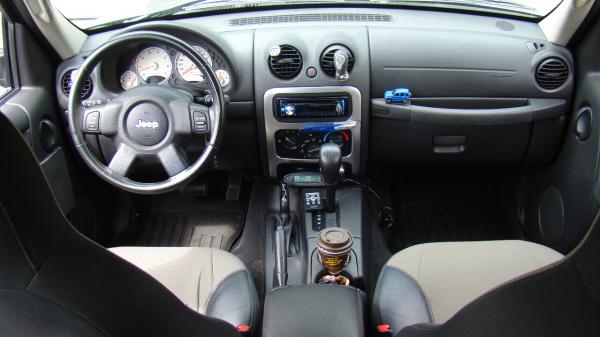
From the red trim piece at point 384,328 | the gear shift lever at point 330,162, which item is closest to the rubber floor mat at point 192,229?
the gear shift lever at point 330,162

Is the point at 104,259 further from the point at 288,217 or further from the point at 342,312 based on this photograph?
the point at 288,217

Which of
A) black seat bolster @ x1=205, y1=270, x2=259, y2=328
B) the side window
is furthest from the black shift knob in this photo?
the side window

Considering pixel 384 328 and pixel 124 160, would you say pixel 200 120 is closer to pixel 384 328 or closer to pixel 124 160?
pixel 124 160

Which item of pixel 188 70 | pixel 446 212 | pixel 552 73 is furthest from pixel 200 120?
pixel 446 212

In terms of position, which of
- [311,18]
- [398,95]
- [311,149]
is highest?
[311,18]

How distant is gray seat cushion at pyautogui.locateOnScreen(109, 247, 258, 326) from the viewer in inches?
55.9

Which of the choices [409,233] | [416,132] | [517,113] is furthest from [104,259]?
[409,233]

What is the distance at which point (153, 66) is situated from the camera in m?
1.87

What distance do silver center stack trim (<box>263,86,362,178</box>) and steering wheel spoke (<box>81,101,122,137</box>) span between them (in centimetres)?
55

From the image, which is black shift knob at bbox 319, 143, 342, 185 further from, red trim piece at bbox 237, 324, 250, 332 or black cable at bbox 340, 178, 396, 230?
red trim piece at bbox 237, 324, 250, 332

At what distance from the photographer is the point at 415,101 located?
197 centimetres

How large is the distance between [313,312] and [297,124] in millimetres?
953

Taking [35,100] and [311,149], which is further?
[311,149]

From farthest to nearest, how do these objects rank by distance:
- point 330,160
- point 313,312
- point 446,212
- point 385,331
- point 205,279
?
1. point 446,212
2. point 330,160
3. point 205,279
4. point 385,331
5. point 313,312
